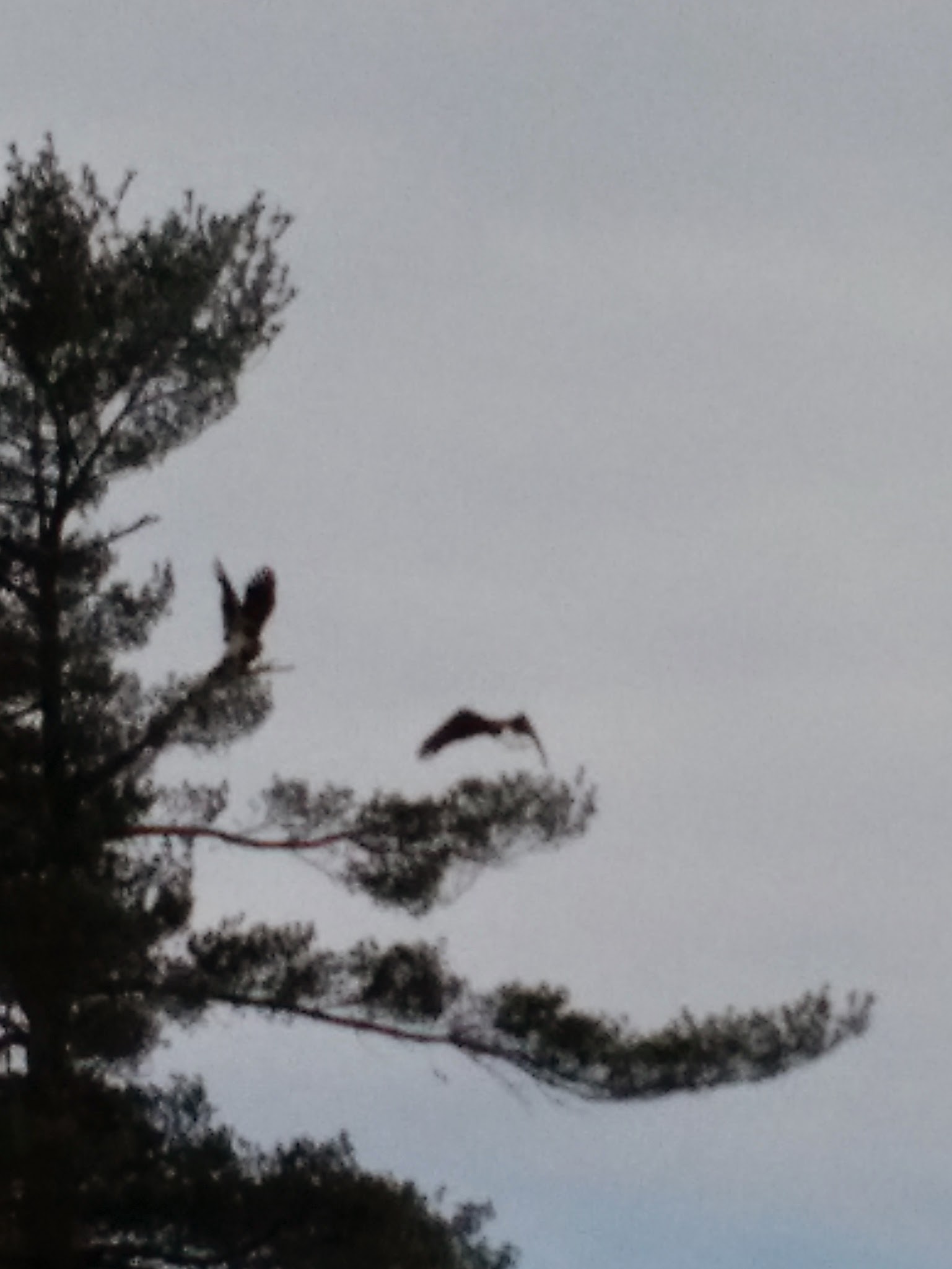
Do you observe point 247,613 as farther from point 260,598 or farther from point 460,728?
point 460,728

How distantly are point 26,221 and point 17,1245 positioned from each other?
6.72m

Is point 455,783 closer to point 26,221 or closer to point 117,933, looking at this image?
point 117,933

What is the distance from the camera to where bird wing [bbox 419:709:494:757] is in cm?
2120

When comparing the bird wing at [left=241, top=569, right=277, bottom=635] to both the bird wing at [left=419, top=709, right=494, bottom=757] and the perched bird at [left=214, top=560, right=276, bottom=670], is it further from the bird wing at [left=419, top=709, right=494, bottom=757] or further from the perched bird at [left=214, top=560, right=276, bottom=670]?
the bird wing at [left=419, top=709, right=494, bottom=757]

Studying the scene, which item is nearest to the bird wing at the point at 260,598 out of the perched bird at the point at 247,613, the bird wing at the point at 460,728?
the perched bird at the point at 247,613

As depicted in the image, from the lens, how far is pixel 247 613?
67.5 feet

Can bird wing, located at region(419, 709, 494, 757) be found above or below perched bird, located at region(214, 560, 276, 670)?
below

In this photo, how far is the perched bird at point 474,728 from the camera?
2117 centimetres

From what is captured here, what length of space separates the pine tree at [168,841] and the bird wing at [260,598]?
0.40 m

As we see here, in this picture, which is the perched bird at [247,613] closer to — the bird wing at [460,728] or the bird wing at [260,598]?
the bird wing at [260,598]

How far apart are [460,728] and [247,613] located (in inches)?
67.3

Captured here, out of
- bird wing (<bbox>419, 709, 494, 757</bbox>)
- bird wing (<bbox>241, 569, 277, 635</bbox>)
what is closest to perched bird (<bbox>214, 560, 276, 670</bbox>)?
bird wing (<bbox>241, 569, 277, 635</bbox>)

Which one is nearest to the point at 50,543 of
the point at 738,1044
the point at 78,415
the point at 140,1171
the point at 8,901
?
the point at 78,415

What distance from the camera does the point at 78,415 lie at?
70.0 feet
